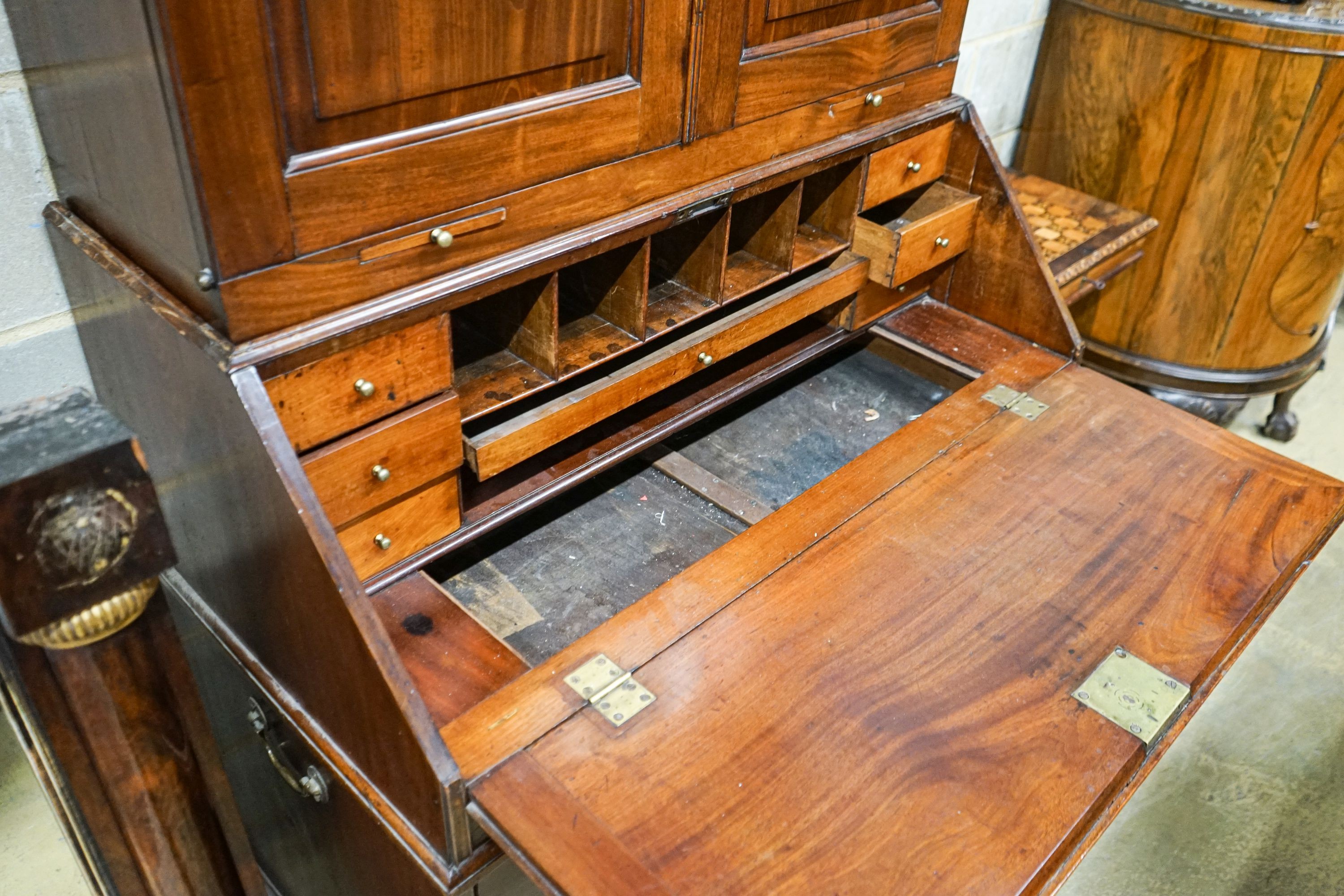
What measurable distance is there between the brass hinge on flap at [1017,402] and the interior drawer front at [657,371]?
288mm

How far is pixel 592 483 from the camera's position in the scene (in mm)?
1595

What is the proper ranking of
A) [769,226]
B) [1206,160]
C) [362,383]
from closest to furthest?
[362,383]
[769,226]
[1206,160]

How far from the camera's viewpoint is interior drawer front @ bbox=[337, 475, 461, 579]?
1189 millimetres

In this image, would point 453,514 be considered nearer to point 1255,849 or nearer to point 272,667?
point 272,667

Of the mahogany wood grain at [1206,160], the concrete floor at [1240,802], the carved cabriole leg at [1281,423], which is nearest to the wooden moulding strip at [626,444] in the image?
the concrete floor at [1240,802]

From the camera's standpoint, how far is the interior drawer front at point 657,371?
1.25 m

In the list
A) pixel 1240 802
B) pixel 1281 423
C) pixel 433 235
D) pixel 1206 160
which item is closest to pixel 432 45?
pixel 433 235

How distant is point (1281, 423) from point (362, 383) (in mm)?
2819

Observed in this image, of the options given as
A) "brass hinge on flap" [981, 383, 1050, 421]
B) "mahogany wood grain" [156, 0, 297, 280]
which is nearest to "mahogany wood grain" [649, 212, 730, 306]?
"brass hinge on flap" [981, 383, 1050, 421]

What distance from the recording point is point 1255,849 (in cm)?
202

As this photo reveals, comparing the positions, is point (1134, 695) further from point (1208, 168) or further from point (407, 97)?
point (1208, 168)

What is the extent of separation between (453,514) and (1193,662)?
0.86 meters

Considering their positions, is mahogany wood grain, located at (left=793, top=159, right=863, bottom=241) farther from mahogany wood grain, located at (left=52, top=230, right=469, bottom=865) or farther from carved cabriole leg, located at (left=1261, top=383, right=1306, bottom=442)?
carved cabriole leg, located at (left=1261, top=383, right=1306, bottom=442)

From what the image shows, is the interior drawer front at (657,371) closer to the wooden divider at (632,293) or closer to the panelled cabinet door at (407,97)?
the wooden divider at (632,293)
